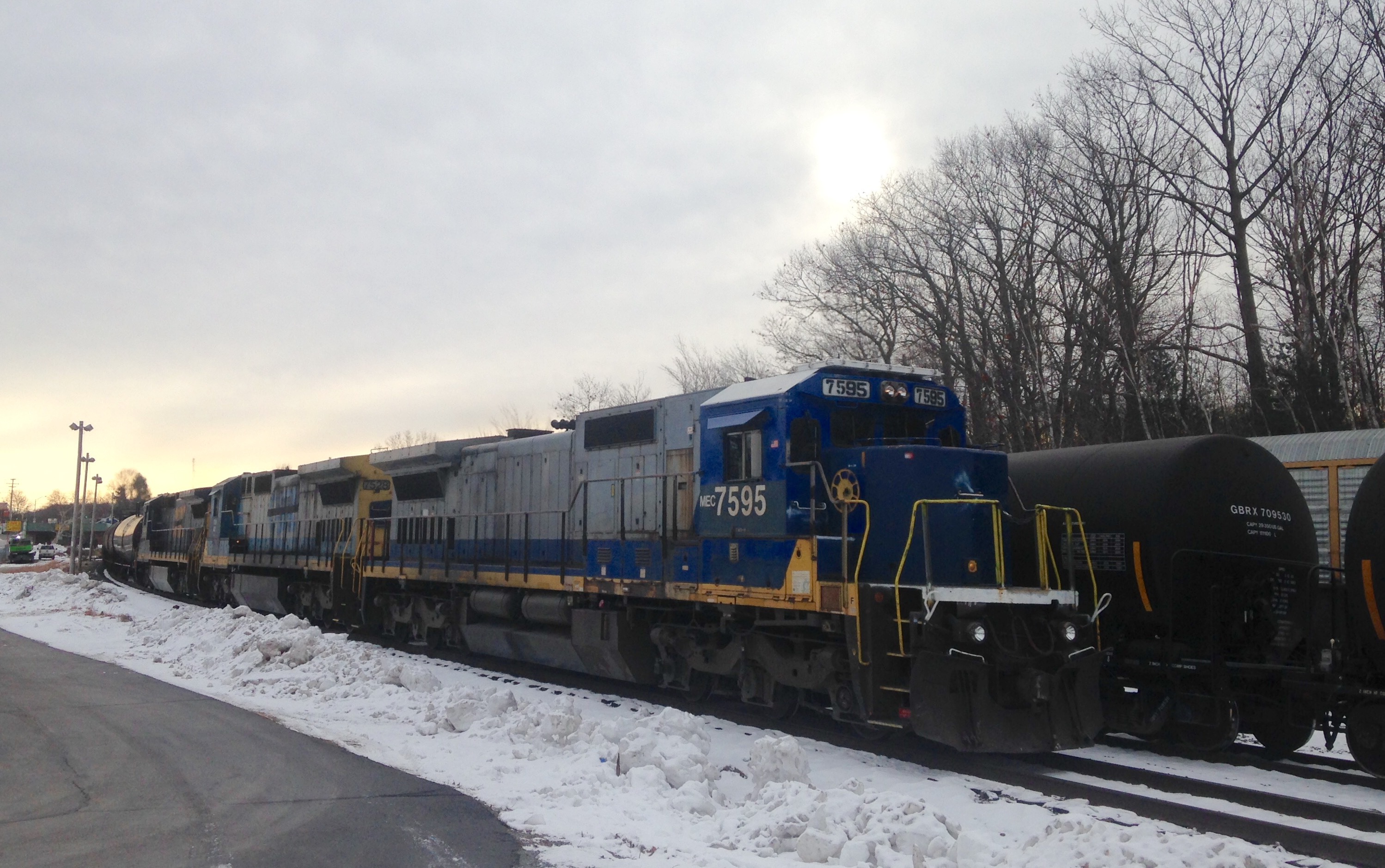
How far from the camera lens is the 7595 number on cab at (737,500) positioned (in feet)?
32.6

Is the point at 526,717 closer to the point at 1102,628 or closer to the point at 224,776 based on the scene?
the point at 224,776

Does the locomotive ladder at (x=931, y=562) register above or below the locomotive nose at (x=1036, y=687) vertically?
above

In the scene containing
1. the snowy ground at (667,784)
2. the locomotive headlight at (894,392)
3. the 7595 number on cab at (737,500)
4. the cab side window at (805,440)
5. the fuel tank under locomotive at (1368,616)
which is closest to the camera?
the snowy ground at (667,784)

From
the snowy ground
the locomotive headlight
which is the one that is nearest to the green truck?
the snowy ground

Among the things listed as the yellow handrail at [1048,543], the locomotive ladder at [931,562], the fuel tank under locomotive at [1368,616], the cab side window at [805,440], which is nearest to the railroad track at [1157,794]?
the fuel tank under locomotive at [1368,616]

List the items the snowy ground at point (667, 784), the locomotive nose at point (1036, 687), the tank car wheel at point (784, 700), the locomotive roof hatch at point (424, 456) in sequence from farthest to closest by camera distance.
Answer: the locomotive roof hatch at point (424, 456)
the tank car wheel at point (784, 700)
the locomotive nose at point (1036, 687)
the snowy ground at point (667, 784)

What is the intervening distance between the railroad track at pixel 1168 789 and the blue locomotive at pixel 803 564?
33 centimetres

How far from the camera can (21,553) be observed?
6800 cm

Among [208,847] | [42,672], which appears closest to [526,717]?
[208,847]

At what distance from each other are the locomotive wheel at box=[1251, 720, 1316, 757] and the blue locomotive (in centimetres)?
200

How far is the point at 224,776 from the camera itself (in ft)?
25.5

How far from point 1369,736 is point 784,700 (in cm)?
517

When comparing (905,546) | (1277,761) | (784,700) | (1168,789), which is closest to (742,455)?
(905,546)

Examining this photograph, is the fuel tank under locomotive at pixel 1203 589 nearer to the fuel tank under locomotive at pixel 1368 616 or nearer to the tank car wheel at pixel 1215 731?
the tank car wheel at pixel 1215 731
